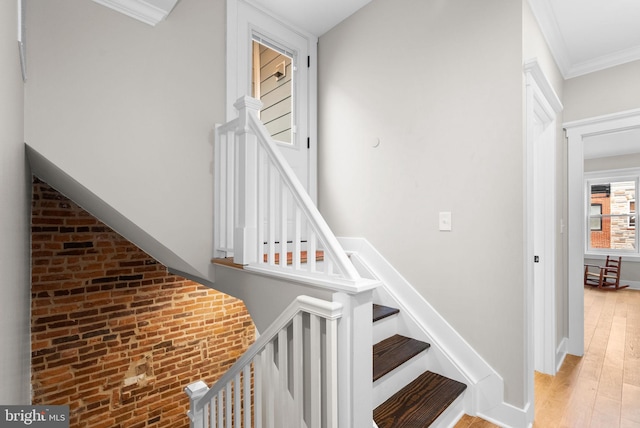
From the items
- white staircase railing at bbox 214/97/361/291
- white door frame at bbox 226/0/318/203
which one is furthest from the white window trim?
white staircase railing at bbox 214/97/361/291

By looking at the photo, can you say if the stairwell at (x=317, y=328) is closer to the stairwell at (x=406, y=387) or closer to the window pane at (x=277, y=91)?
the stairwell at (x=406, y=387)

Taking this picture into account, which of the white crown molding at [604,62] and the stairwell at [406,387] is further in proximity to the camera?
the white crown molding at [604,62]

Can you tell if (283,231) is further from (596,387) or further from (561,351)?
(561,351)

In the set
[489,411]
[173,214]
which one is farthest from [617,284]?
[173,214]

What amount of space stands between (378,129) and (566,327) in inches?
103

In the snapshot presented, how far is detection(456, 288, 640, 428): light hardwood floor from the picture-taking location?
1.90 m

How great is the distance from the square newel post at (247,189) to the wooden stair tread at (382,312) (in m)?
0.94

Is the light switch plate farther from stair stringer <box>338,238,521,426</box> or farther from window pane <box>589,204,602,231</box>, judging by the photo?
window pane <box>589,204,602,231</box>

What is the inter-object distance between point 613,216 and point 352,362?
305 inches

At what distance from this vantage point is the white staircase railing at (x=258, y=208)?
1.39 meters

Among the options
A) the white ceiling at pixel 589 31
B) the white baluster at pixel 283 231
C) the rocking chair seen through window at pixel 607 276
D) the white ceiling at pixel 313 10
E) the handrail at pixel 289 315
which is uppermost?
the white ceiling at pixel 313 10

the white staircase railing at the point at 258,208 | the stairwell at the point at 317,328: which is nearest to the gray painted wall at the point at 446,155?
the stairwell at the point at 317,328

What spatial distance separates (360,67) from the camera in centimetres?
268

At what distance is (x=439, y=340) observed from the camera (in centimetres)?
208
